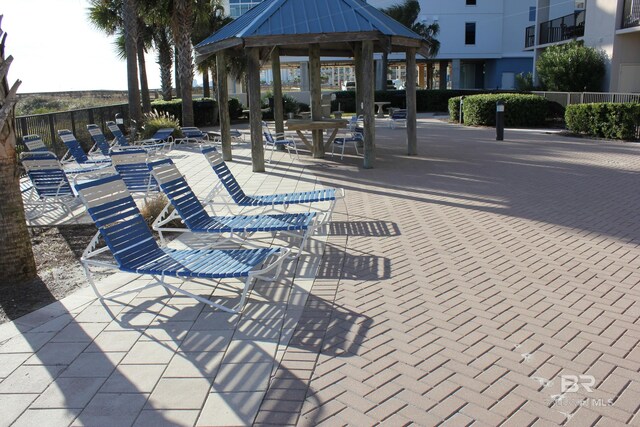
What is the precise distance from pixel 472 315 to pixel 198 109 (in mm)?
24257

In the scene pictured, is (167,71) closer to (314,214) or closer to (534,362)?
(314,214)

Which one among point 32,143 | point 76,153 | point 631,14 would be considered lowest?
point 76,153

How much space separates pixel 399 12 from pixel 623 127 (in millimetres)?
26645

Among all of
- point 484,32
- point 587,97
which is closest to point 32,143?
point 587,97

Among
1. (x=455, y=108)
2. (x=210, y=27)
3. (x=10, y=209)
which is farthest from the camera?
(x=210, y=27)

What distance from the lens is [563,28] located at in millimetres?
29906

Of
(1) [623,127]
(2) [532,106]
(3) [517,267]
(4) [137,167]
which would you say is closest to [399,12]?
(2) [532,106]

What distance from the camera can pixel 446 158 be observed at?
1381 cm

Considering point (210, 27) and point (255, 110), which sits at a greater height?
point (210, 27)

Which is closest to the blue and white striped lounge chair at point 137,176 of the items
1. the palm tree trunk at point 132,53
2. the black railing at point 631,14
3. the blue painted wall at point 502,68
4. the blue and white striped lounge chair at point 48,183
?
the blue and white striped lounge chair at point 48,183

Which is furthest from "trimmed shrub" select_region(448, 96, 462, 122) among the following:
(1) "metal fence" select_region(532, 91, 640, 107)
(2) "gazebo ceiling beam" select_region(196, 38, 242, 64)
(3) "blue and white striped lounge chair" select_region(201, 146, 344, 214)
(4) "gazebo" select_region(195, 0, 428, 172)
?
(3) "blue and white striped lounge chair" select_region(201, 146, 344, 214)

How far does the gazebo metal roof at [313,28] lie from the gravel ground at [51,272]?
556cm

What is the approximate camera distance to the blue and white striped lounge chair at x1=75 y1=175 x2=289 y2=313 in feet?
15.6

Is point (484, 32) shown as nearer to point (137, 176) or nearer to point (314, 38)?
point (314, 38)
